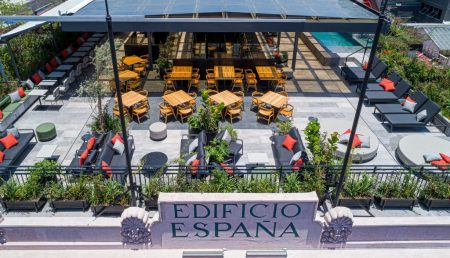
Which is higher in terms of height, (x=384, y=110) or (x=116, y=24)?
(x=116, y=24)

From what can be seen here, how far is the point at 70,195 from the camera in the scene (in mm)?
9961

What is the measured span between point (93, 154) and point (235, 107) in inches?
257

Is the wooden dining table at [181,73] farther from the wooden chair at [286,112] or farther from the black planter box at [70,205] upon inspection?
the black planter box at [70,205]

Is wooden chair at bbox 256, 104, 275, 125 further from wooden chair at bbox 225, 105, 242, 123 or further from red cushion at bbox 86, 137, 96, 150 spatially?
red cushion at bbox 86, 137, 96, 150

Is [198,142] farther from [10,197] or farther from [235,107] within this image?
[10,197]

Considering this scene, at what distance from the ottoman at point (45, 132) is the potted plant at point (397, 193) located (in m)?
12.2

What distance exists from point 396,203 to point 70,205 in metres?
9.82

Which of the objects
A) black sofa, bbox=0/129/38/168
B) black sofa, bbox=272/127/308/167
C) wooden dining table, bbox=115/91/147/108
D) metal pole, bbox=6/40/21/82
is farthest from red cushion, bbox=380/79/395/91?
metal pole, bbox=6/40/21/82

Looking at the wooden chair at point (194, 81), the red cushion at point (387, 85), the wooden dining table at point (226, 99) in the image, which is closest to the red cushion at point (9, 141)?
the wooden dining table at point (226, 99)

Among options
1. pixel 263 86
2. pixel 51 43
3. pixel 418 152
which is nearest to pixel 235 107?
pixel 263 86

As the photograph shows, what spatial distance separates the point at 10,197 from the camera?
387 inches

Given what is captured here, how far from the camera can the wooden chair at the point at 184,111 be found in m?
15.0

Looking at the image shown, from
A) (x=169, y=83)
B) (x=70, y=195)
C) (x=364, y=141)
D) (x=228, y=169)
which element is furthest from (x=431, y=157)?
(x=169, y=83)

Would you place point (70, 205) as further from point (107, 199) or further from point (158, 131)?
point (158, 131)
